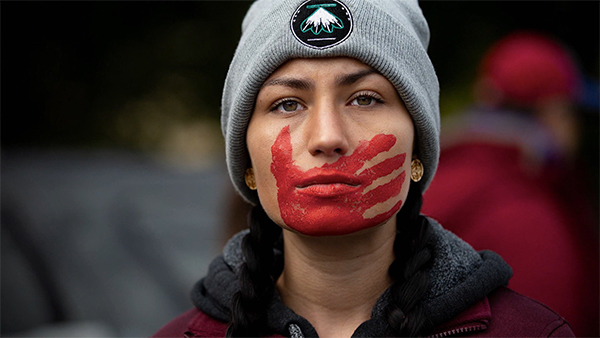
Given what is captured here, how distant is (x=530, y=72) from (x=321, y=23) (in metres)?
2.67

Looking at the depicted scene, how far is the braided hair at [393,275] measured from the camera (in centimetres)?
216

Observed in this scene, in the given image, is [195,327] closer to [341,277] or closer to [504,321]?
[341,277]

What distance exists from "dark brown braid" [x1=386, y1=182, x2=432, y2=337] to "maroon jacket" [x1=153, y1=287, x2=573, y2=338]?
0.37 ft

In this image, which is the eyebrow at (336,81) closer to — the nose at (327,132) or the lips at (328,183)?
the nose at (327,132)

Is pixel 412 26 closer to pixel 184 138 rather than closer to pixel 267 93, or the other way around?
pixel 267 93

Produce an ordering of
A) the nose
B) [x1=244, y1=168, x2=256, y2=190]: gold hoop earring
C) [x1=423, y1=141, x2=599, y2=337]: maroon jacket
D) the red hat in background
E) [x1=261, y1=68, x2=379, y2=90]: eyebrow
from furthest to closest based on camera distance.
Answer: the red hat in background < [x1=423, y1=141, x2=599, y2=337]: maroon jacket < [x1=244, y1=168, x2=256, y2=190]: gold hoop earring < [x1=261, y1=68, x2=379, y2=90]: eyebrow < the nose

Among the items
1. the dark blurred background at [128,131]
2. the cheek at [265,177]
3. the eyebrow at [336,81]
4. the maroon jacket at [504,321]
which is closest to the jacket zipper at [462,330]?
the maroon jacket at [504,321]

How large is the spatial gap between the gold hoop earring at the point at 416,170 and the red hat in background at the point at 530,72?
219 centimetres

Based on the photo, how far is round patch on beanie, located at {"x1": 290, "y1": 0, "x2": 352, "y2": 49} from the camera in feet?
7.10

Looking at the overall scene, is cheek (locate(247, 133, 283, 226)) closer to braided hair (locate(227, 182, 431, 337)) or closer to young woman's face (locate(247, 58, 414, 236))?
young woman's face (locate(247, 58, 414, 236))

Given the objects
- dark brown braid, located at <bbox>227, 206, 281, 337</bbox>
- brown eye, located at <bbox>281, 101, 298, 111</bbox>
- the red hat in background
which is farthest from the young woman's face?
the red hat in background

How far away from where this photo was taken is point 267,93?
2246 mm

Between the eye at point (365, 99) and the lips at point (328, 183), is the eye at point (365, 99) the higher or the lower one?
the higher one

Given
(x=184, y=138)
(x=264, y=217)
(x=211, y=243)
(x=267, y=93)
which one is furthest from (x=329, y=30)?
(x=184, y=138)
